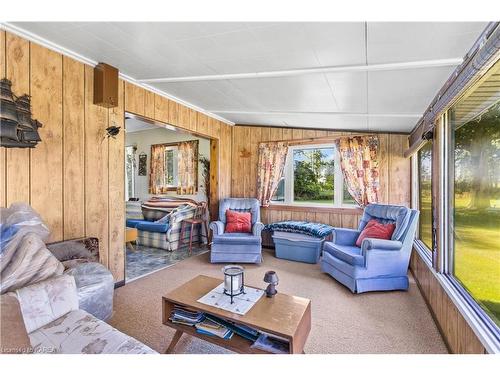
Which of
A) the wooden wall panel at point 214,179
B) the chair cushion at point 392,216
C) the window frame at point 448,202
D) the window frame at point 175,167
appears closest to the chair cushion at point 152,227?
the wooden wall panel at point 214,179

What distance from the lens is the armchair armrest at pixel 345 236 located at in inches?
130

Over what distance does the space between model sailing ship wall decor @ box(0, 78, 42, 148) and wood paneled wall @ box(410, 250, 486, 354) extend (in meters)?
3.29

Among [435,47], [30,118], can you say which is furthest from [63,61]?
[435,47]

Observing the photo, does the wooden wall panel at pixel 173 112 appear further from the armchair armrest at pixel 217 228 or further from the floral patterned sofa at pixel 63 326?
the floral patterned sofa at pixel 63 326

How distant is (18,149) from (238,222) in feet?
9.01

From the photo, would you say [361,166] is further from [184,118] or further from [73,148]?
[73,148]

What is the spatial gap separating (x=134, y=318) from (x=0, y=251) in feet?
3.64

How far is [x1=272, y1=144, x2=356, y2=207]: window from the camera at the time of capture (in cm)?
427

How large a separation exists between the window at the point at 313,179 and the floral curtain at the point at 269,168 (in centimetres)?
15

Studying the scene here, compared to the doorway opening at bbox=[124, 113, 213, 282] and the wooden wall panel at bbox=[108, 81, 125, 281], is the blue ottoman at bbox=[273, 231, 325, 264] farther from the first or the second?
the wooden wall panel at bbox=[108, 81, 125, 281]

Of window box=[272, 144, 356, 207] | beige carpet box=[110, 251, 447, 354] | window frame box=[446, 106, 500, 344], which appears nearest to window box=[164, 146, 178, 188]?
window box=[272, 144, 356, 207]

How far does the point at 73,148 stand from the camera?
2443mm

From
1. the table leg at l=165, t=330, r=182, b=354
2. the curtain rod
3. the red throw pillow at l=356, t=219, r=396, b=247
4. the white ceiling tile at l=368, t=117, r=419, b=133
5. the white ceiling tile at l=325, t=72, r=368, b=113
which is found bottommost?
the table leg at l=165, t=330, r=182, b=354
